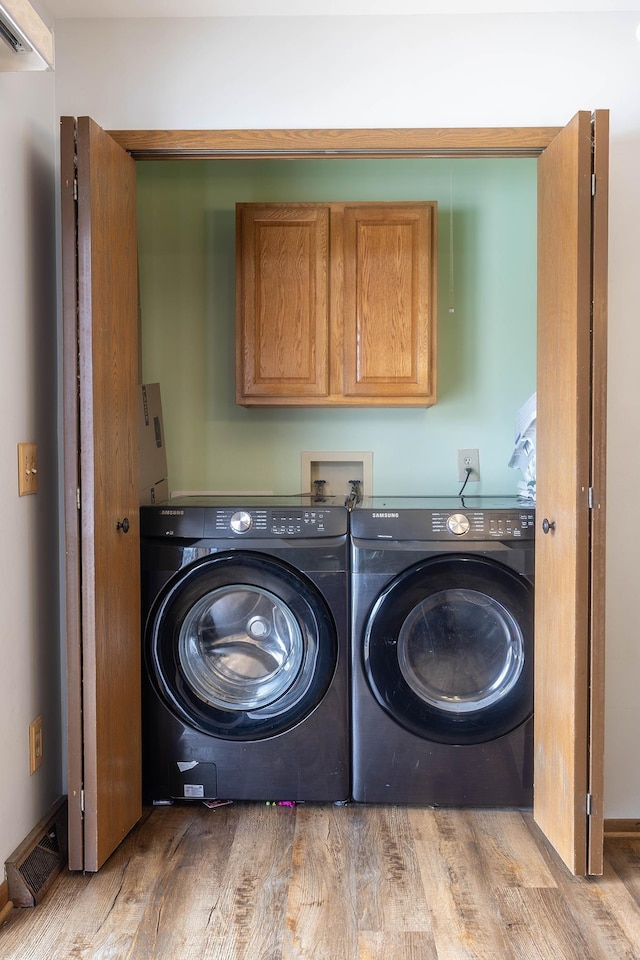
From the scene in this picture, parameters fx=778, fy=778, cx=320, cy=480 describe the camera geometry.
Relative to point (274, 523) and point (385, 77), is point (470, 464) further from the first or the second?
point (385, 77)

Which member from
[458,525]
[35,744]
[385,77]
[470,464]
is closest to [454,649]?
[458,525]

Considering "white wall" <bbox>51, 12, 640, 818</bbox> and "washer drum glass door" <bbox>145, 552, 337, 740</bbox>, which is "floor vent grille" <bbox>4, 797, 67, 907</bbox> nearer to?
"washer drum glass door" <bbox>145, 552, 337, 740</bbox>

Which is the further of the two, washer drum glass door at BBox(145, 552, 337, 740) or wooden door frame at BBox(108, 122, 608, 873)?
washer drum glass door at BBox(145, 552, 337, 740)

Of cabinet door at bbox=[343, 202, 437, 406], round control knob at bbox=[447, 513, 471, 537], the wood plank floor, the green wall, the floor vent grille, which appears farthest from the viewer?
the green wall

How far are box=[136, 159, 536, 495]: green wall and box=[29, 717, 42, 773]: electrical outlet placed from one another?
1193mm

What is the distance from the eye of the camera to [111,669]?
2143 millimetres

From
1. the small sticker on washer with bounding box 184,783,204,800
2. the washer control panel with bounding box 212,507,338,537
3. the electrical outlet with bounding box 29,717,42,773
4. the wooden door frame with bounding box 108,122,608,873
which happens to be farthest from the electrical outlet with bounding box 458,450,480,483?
the electrical outlet with bounding box 29,717,42,773

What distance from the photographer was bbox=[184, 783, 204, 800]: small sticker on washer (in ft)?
8.10

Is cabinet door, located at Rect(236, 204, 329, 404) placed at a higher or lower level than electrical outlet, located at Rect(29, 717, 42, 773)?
higher

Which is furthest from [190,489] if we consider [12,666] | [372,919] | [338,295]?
[372,919]

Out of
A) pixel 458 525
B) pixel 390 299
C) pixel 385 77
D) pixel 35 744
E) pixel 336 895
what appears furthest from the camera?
pixel 390 299

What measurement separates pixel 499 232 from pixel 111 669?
2182 millimetres

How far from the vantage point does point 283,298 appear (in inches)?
113

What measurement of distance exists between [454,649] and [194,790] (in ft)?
3.08
